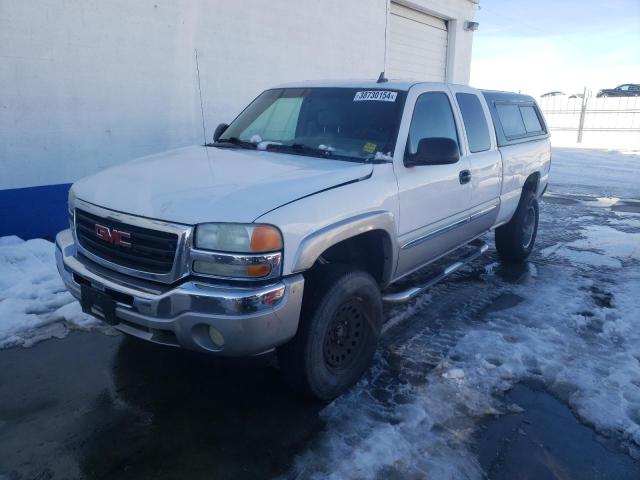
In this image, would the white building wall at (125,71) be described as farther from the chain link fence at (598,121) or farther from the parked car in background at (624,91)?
the parked car in background at (624,91)

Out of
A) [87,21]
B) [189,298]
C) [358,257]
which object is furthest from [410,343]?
[87,21]

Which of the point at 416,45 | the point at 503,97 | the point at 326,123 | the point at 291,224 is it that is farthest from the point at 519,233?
the point at 416,45

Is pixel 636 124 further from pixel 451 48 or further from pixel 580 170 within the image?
pixel 451 48

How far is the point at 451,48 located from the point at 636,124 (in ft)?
53.1

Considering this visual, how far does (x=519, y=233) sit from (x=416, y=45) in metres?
7.73

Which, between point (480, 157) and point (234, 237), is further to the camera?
point (480, 157)

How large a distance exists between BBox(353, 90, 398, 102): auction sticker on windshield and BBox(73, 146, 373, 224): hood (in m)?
0.71

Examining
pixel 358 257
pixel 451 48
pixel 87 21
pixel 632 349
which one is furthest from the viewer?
pixel 451 48

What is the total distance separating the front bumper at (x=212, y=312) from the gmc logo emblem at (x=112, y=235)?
0.19 metres

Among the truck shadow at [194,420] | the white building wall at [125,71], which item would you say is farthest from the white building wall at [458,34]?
the truck shadow at [194,420]

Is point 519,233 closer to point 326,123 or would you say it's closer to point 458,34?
point 326,123

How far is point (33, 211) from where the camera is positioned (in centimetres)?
560

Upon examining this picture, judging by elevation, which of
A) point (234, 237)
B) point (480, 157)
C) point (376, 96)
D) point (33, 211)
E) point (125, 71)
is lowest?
point (33, 211)

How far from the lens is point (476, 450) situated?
2676 millimetres
